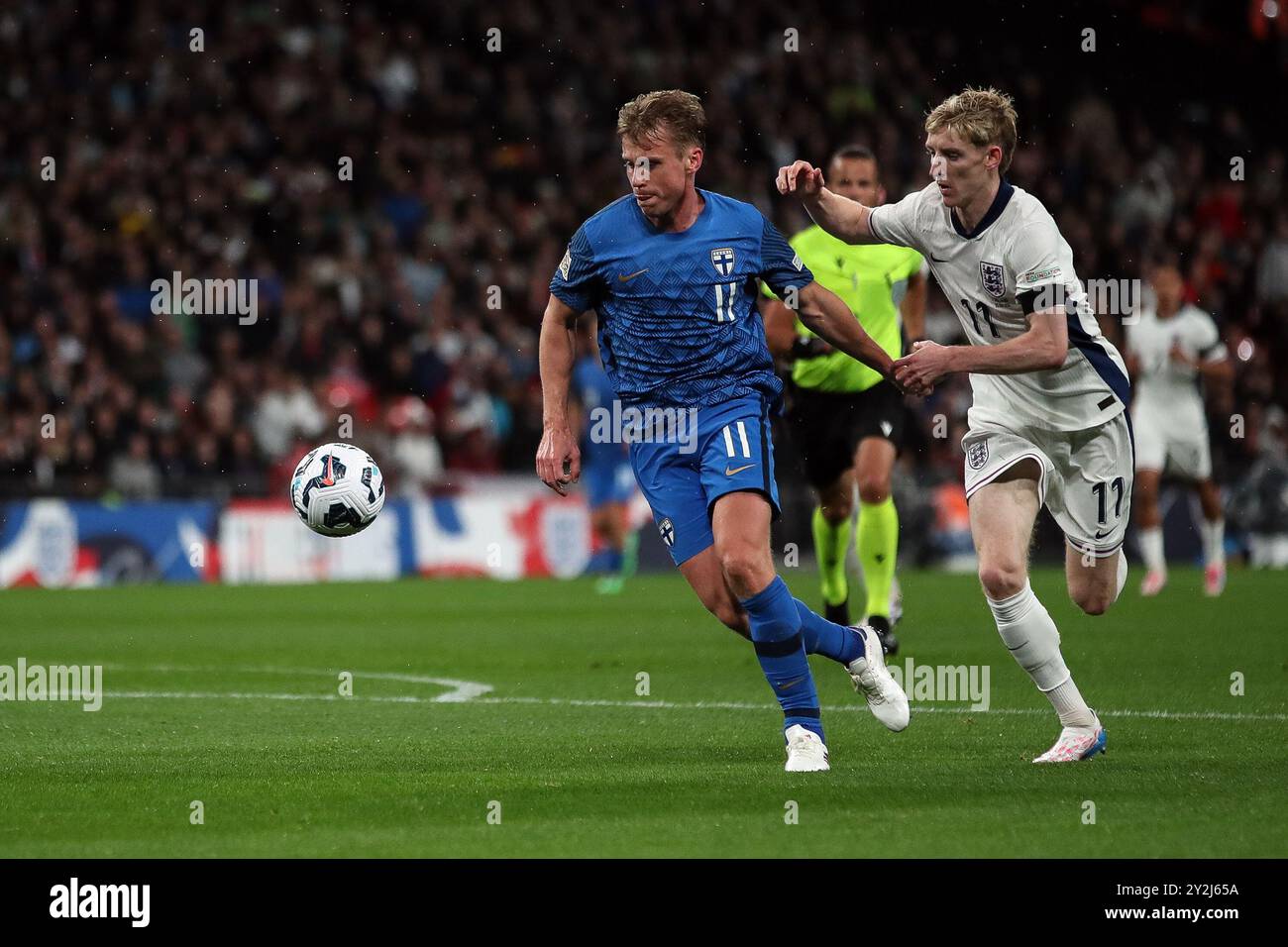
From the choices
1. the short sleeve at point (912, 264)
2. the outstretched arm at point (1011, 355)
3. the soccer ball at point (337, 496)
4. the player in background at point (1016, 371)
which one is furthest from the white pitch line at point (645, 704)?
the short sleeve at point (912, 264)

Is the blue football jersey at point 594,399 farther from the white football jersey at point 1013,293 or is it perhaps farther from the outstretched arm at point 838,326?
the outstretched arm at point 838,326

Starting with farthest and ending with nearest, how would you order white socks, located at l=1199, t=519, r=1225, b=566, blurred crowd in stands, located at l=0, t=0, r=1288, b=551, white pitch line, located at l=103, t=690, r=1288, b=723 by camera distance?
blurred crowd in stands, located at l=0, t=0, r=1288, b=551, white socks, located at l=1199, t=519, r=1225, b=566, white pitch line, located at l=103, t=690, r=1288, b=723

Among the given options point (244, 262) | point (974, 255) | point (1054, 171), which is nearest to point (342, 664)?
point (974, 255)

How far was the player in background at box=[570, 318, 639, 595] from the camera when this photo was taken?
55.7 feet

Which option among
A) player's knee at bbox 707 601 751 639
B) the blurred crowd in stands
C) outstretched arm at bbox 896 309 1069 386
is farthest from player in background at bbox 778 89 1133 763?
the blurred crowd in stands

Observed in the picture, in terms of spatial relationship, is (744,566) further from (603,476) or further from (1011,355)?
(603,476)

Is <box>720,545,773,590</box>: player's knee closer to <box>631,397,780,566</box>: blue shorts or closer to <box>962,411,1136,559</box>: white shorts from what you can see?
<box>631,397,780,566</box>: blue shorts

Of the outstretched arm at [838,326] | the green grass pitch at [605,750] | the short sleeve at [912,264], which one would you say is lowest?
the green grass pitch at [605,750]

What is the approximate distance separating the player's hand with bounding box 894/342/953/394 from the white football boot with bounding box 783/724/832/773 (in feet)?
4.02

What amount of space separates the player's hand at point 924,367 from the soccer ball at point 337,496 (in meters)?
2.59

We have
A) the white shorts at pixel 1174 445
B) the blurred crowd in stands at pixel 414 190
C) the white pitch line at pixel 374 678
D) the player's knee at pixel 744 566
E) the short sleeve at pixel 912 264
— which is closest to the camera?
the player's knee at pixel 744 566

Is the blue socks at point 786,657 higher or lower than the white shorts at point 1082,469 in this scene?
lower

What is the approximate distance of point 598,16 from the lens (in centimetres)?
2653

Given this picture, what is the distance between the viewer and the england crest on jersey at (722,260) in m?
6.78
